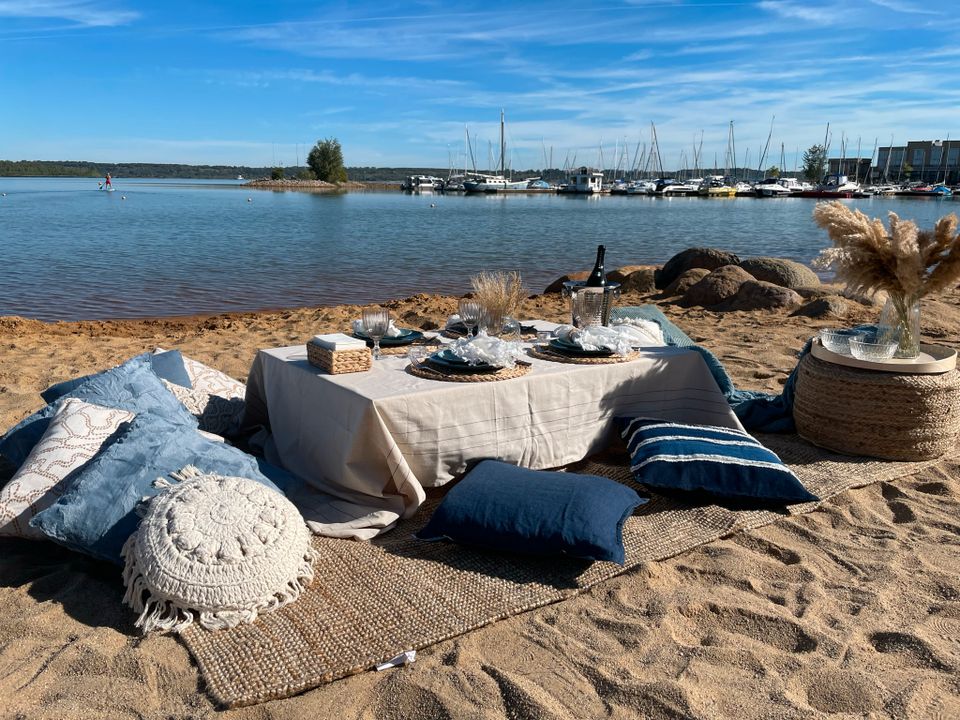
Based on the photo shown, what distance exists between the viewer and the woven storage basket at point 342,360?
3.20 meters

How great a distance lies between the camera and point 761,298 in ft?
28.4

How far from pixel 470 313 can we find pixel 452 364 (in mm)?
501

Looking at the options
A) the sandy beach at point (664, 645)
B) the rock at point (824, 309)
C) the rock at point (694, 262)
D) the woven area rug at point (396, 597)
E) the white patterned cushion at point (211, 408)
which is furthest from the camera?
the rock at point (694, 262)

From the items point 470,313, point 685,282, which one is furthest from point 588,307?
point 685,282

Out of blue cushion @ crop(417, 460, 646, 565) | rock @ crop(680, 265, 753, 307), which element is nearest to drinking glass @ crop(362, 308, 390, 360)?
blue cushion @ crop(417, 460, 646, 565)

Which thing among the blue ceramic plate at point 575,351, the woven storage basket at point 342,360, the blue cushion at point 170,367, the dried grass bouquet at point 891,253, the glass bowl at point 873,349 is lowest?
the blue cushion at point 170,367

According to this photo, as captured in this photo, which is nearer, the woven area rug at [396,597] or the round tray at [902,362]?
the woven area rug at [396,597]

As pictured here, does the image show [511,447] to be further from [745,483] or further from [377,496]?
[745,483]

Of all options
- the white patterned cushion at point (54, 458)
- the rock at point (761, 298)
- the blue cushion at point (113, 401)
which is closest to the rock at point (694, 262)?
the rock at point (761, 298)

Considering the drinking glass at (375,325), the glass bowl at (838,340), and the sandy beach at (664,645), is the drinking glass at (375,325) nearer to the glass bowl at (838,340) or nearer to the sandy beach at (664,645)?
the sandy beach at (664,645)

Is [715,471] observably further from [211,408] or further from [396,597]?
[211,408]

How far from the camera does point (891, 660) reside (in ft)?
7.48

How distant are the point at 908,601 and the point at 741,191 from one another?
8401cm

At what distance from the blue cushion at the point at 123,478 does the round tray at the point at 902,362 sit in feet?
9.65
